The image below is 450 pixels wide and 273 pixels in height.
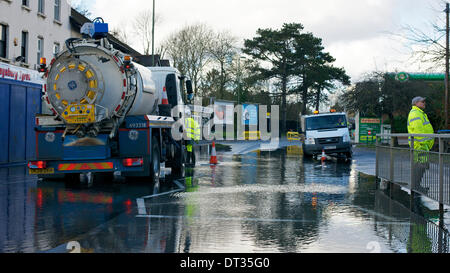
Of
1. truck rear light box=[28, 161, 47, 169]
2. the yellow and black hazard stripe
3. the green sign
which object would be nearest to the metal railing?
the yellow and black hazard stripe

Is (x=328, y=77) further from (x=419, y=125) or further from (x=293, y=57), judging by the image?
(x=419, y=125)

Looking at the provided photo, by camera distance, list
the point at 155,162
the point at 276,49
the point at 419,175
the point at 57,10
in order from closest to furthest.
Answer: the point at 419,175 < the point at 155,162 < the point at 57,10 < the point at 276,49

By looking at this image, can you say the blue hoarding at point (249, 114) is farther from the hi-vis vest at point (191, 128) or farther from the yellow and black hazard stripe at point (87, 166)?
the yellow and black hazard stripe at point (87, 166)

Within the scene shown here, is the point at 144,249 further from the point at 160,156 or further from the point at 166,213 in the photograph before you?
the point at 160,156

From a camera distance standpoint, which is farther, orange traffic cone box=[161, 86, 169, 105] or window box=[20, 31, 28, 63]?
window box=[20, 31, 28, 63]

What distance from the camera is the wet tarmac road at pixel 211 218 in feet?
20.9

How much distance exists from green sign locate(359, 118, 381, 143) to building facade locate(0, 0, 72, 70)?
78.8 ft

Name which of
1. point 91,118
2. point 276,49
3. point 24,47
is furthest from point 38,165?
point 276,49

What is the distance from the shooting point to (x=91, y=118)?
501 inches

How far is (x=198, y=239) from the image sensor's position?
6684mm

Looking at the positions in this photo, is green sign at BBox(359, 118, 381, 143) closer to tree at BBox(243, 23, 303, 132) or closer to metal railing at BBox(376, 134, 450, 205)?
tree at BBox(243, 23, 303, 132)

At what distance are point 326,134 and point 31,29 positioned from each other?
15189mm

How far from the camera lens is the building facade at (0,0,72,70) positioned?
24203 mm

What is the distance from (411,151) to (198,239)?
19.1 feet
